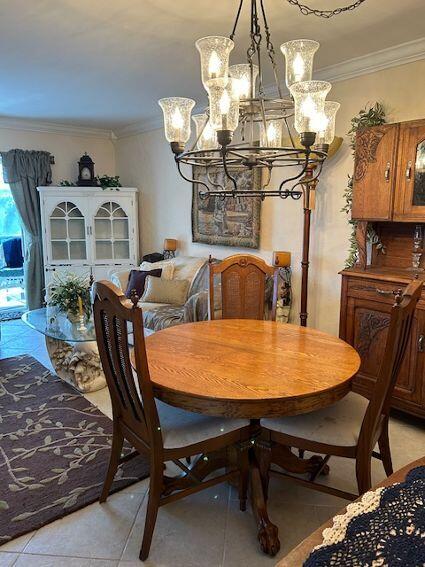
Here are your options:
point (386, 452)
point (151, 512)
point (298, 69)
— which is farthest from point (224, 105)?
point (386, 452)

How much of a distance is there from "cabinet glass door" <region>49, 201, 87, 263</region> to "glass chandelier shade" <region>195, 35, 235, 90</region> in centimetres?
422

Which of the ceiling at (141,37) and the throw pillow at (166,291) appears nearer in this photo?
the ceiling at (141,37)

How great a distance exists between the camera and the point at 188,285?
445cm

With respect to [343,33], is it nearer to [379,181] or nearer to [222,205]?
[379,181]

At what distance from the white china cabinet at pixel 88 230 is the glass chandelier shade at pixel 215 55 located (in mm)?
4094

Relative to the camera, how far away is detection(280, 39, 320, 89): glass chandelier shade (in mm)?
1787

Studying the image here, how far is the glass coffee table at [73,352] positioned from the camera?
3344 millimetres

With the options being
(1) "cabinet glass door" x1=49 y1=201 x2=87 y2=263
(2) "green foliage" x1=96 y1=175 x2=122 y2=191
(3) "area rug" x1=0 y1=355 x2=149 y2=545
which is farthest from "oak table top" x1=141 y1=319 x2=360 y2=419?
(2) "green foliage" x1=96 y1=175 x2=122 y2=191

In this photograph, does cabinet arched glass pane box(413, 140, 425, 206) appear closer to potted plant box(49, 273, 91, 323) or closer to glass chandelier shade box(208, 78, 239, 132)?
glass chandelier shade box(208, 78, 239, 132)

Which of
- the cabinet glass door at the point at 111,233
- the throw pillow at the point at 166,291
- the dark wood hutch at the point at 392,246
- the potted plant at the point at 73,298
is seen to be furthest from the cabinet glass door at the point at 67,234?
the dark wood hutch at the point at 392,246

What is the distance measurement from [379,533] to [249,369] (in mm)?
975

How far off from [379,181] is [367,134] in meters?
0.33

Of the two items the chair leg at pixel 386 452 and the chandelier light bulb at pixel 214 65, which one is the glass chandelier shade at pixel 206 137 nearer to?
the chandelier light bulb at pixel 214 65

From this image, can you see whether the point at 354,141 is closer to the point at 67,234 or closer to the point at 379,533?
the point at 379,533
